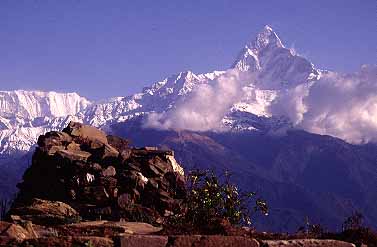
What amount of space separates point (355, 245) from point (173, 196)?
21789 mm

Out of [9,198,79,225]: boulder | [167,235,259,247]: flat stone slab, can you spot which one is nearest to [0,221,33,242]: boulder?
[167,235,259,247]: flat stone slab

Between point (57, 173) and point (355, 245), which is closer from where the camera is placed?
point (355, 245)

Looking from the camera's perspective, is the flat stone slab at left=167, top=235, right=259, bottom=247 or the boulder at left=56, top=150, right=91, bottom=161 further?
the boulder at left=56, top=150, right=91, bottom=161

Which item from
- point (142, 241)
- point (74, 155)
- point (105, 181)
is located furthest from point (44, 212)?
point (142, 241)

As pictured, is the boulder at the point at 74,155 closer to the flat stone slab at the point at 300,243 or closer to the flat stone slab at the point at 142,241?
the flat stone slab at the point at 142,241

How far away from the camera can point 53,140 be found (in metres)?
46.9

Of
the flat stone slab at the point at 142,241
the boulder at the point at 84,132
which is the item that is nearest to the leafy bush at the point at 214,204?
the flat stone slab at the point at 142,241

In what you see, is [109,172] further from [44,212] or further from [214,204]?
[214,204]

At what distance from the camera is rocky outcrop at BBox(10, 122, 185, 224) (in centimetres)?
3588

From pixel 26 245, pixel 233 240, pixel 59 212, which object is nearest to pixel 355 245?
pixel 233 240

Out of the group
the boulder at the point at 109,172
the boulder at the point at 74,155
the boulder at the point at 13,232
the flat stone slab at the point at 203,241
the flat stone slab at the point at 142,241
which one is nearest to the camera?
the boulder at the point at 13,232

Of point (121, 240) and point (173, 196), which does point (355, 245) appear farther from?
point (173, 196)

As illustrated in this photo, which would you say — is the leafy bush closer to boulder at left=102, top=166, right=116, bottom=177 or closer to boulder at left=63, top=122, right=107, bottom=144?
boulder at left=102, top=166, right=116, bottom=177

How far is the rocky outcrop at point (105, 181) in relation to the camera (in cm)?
3588
